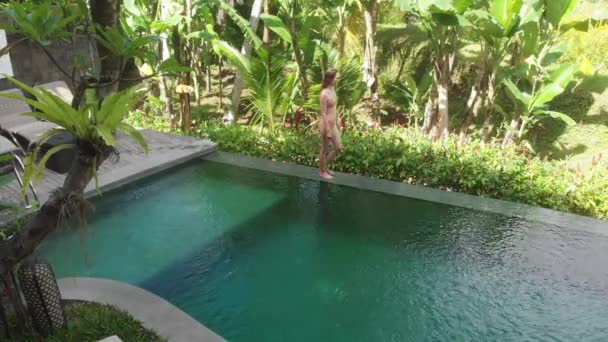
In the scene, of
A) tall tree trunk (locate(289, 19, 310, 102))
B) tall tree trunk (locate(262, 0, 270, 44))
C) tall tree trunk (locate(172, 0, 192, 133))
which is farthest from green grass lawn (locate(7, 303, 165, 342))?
tall tree trunk (locate(262, 0, 270, 44))

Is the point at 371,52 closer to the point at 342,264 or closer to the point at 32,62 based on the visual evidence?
the point at 342,264

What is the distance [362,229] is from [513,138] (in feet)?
15.7

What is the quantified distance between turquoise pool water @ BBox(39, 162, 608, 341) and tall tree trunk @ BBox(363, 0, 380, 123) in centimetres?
470

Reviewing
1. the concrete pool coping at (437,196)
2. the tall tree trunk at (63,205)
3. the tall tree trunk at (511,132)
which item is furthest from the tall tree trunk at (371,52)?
the tall tree trunk at (63,205)

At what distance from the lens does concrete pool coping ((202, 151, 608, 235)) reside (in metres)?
5.99

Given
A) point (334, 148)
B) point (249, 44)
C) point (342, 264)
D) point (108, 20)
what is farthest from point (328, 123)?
point (108, 20)

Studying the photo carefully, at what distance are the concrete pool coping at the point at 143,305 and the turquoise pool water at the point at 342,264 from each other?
0.32 metres

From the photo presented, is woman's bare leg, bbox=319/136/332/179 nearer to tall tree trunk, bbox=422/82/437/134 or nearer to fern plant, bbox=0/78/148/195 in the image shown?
tall tree trunk, bbox=422/82/437/134

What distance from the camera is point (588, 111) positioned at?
10.3m

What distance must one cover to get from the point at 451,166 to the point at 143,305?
4.90m

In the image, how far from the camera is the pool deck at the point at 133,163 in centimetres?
655

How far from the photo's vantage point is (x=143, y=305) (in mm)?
4168

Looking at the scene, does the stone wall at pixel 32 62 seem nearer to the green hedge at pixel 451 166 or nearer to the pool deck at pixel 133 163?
the pool deck at pixel 133 163

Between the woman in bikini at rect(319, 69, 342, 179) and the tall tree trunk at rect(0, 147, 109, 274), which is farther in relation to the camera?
the woman in bikini at rect(319, 69, 342, 179)
